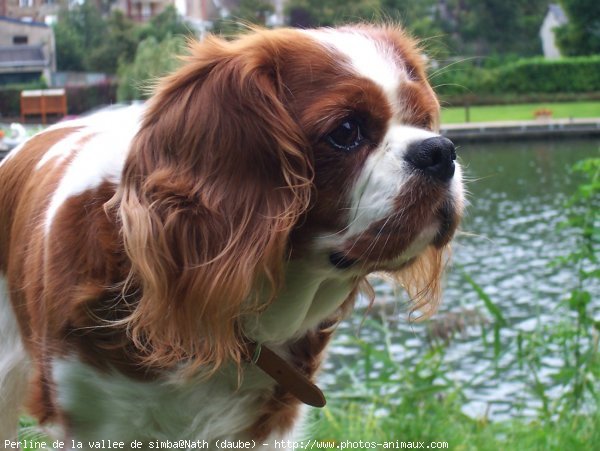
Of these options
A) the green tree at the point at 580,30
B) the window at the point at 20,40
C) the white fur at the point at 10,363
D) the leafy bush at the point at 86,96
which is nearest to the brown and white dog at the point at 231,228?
the white fur at the point at 10,363

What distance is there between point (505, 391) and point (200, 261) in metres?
3.89

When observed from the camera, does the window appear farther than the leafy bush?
No

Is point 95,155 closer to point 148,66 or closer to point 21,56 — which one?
point 148,66

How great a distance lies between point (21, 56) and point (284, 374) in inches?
288

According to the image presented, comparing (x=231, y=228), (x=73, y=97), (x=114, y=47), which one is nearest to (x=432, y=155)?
(x=231, y=228)

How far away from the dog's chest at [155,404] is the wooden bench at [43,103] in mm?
6073

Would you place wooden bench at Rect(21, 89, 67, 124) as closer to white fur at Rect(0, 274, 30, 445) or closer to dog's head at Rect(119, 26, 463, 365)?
white fur at Rect(0, 274, 30, 445)

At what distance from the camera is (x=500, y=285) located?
11.0 meters

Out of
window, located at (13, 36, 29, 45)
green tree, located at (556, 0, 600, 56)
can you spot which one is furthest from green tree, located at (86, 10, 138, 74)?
green tree, located at (556, 0, 600, 56)

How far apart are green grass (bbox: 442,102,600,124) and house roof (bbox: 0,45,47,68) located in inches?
923

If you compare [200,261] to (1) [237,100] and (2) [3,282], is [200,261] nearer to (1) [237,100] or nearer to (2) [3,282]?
(1) [237,100]

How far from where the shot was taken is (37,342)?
90.4 inches

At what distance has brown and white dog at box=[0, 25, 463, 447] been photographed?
1.97 metres

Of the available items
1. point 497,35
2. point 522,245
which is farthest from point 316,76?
point 497,35
